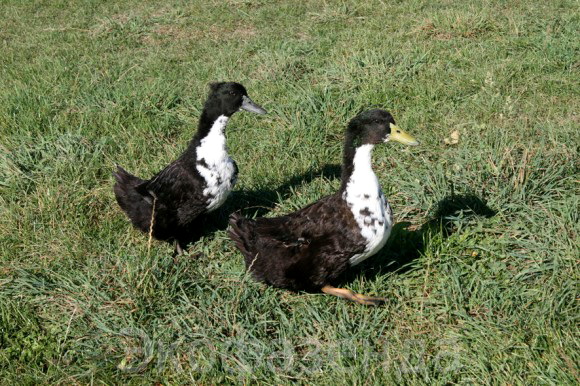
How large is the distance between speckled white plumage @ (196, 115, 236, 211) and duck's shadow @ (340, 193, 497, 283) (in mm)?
1005

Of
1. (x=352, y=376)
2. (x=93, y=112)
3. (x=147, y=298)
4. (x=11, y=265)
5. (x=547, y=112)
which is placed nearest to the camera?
(x=352, y=376)

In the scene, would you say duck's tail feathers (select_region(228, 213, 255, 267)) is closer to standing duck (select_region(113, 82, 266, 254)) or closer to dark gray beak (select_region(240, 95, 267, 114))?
standing duck (select_region(113, 82, 266, 254))

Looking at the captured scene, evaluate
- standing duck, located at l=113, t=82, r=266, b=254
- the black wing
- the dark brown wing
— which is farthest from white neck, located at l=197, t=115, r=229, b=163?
the dark brown wing

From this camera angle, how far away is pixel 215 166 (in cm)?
438

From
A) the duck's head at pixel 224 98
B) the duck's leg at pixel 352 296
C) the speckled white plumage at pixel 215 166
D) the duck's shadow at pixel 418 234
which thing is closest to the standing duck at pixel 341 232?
the duck's leg at pixel 352 296

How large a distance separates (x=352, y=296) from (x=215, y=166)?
128 centimetres

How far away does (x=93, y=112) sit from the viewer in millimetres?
6172

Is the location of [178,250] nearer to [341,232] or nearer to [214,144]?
[214,144]

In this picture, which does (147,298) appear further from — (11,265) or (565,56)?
(565,56)

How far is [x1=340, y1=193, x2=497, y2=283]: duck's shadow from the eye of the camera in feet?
13.4

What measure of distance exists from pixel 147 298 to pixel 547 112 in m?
3.80

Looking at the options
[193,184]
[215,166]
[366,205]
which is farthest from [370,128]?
[193,184]

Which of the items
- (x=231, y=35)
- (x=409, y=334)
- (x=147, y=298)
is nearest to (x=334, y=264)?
(x=409, y=334)

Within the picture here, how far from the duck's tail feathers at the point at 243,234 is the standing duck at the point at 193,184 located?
0.39 m
